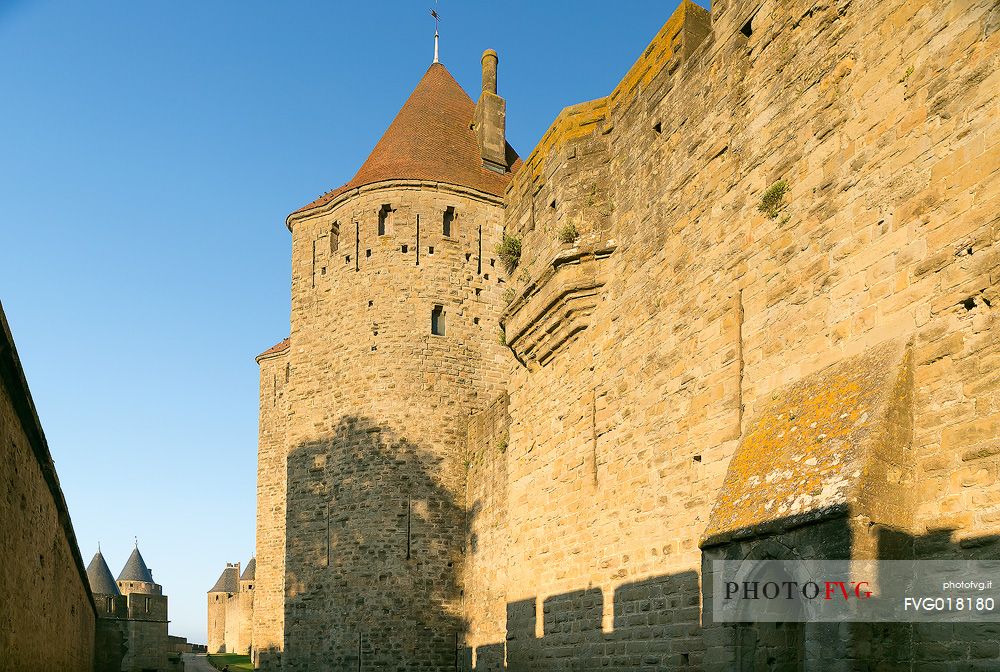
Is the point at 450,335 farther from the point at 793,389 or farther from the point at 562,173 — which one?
the point at 793,389

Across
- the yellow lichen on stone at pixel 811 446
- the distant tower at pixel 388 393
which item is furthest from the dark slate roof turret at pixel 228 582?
the yellow lichen on stone at pixel 811 446

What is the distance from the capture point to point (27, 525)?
10.9 meters

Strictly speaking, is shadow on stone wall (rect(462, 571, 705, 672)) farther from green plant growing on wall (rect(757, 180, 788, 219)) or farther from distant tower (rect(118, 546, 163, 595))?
distant tower (rect(118, 546, 163, 595))

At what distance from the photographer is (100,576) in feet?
184

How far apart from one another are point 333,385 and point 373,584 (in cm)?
414

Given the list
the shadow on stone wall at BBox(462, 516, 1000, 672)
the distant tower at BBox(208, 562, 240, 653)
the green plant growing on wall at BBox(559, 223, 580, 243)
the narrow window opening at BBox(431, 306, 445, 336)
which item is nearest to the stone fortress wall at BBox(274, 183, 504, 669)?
the narrow window opening at BBox(431, 306, 445, 336)

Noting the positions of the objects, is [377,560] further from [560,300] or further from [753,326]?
[753,326]

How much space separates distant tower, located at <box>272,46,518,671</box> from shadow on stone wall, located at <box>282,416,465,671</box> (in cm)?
3

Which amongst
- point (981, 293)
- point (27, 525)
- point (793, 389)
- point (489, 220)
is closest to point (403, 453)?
point (489, 220)

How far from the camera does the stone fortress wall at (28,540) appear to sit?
9.20m

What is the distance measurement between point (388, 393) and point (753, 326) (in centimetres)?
1352

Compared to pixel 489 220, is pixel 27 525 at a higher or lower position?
lower

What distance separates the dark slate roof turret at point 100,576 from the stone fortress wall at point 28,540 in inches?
1649

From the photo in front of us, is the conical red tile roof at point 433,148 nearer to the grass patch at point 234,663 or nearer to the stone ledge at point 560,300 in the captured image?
the stone ledge at point 560,300
